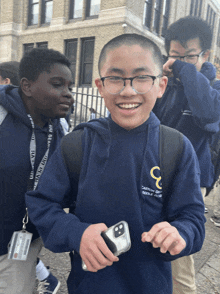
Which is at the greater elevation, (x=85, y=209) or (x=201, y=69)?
(x=201, y=69)

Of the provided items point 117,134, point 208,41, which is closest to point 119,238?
point 117,134

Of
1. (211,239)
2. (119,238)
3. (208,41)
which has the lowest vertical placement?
(211,239)

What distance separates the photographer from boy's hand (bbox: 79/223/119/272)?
98 cm

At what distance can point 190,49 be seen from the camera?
A: 214cm

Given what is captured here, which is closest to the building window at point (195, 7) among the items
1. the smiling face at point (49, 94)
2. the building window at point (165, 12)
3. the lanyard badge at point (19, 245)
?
the building window at point (165, 12)

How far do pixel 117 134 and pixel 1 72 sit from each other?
2720 mm

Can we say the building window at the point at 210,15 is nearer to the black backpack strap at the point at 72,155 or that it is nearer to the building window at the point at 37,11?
the building window at the point at 37,11

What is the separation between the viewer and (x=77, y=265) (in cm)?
124

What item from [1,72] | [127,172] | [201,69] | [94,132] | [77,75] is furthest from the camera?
[77,75]

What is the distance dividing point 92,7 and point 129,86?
14.5 m

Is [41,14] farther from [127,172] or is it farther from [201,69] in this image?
[127,172]

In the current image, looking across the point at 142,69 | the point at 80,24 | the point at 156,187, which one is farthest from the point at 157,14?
the point at 156,187

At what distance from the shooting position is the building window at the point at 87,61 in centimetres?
1367

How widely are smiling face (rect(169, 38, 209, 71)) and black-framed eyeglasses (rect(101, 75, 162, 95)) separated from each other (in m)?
1.12
